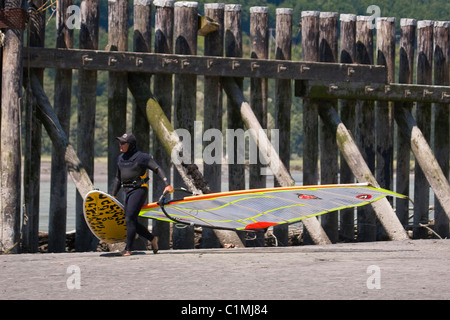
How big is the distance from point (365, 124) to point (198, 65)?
3.14m

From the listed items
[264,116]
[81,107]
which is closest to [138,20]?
[81,107]

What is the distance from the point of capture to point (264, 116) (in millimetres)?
13766

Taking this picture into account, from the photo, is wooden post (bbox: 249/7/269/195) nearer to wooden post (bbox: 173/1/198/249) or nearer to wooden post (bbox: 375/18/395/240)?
wooden post (bbox: 173/1/198/249)

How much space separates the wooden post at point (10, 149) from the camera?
1120 cm

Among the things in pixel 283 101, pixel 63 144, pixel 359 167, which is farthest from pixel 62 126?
pixel 359 167

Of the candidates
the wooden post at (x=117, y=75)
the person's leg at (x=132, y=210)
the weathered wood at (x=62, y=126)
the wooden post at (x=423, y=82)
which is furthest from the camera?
the wooden post at (x=423, y=82)

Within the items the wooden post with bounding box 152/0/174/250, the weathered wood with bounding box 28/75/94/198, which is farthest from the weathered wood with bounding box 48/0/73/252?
the wooden post with bounding box 152/0/174/250

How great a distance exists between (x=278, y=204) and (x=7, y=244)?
3.44 metres

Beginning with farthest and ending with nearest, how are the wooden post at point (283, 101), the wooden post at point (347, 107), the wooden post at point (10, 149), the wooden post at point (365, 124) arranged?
the wooden post at point (365, 124) < the wooden post at point (347, 107) < the wooden post at point (283, 101) < the wooden post at point (10, 149)

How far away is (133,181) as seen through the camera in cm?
1070

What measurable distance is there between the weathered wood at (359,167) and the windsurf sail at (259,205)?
768 millimetres

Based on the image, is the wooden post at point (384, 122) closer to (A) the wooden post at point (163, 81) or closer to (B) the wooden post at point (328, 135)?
(B) the wooden post at point (328, 135)

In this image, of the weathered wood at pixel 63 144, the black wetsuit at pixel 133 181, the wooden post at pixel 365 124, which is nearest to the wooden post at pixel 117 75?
the weathered wood at pixel 63 144

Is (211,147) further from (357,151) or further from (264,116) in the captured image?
(357,151)
